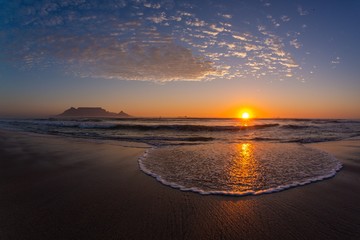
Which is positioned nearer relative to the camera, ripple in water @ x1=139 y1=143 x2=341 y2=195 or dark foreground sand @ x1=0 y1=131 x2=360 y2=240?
dark foreground sand @ x1=0 y1=131 x2=360 y2=240

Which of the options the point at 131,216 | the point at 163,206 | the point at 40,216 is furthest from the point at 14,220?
the point at 163,206

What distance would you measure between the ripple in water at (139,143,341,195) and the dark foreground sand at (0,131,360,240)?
1.27ft

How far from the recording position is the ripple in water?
17.3 ft

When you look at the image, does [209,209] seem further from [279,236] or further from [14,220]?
[14,220]

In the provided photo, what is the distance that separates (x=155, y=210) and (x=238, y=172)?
3298 millimetres

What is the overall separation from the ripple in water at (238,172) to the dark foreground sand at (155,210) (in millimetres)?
387

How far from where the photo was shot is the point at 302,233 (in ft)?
10.3

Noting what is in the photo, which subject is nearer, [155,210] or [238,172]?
[155,210]

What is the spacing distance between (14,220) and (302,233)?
3.92 meters

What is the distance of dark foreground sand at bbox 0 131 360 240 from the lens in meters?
3.12

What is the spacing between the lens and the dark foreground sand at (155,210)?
3.12 meters

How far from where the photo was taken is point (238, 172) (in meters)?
6.51

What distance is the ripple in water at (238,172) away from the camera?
17.3ft

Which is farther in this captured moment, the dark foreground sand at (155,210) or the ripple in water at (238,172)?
the ripple in water at (238,172)
